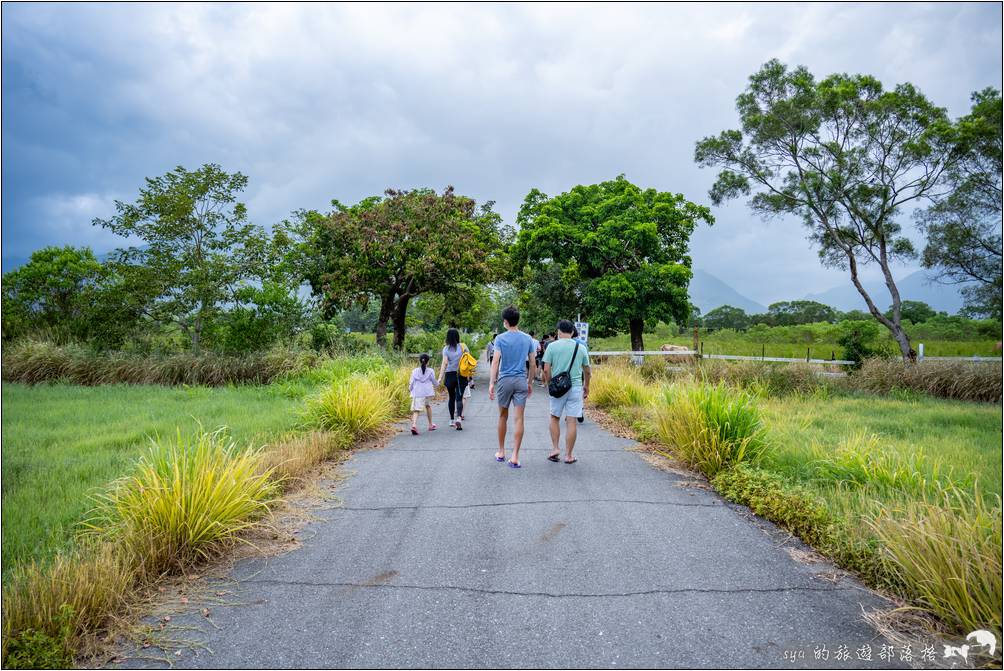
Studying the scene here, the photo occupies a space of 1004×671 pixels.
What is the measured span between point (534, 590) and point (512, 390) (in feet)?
11.6

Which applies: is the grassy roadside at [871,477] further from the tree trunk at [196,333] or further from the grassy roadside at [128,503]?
the tree trunk at [196,333]

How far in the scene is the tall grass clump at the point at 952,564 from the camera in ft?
9.35

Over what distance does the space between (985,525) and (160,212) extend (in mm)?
20860

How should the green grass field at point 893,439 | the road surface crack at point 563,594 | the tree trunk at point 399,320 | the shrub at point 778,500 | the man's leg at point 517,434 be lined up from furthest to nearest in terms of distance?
1. the tree trunk at point 399,320
2. the man's leg at point 517,434
3. the green grass field at point 893,439
4. the shrub at point 778,500
5. the road surface crack at point 563,594

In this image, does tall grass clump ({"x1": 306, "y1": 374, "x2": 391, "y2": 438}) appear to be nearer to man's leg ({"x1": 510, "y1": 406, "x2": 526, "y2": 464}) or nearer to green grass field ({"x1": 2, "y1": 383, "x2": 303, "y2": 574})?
green grass field ({"x1": 2, "y1": 383, "x2": 303, "y2": 574})

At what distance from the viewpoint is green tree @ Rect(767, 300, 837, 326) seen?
59.2m

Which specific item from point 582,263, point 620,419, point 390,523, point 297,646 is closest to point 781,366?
point 620,419

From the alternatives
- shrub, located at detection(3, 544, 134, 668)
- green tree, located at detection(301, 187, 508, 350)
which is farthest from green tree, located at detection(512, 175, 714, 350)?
shrub, located at detection(3, 544, 134, 668)

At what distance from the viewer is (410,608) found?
10.3 ft

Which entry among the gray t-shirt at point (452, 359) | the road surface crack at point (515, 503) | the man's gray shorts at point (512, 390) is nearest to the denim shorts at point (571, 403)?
the man's gray shorts at point (512, 390)

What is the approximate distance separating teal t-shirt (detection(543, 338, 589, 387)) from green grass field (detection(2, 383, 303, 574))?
3.98 metres

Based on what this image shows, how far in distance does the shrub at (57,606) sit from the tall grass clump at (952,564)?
177 inches

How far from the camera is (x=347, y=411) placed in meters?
8.42

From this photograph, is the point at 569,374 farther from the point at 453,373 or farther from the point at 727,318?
the point at 727,318
